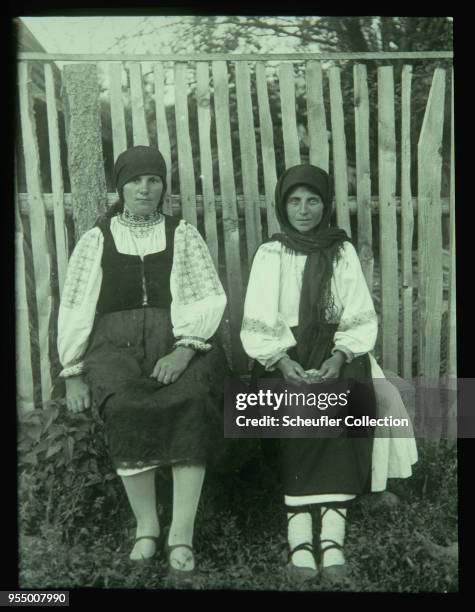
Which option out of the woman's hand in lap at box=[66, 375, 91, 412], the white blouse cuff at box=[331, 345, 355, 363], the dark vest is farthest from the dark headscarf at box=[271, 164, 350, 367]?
the woman's hand in lap at box=[66, 375, 91, 412]

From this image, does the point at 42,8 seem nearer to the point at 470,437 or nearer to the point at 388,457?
the point at 388,457

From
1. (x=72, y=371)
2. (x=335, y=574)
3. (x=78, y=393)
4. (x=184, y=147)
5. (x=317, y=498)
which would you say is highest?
(x=184, y=147)

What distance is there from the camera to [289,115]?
367 cm

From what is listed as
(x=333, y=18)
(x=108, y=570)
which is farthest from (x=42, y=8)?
(x=108, y=570)

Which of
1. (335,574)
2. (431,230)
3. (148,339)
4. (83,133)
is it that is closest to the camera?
(335,574)

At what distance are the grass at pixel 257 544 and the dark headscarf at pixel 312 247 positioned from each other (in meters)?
0.73

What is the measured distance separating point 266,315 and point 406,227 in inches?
35.8

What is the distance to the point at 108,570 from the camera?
336cm

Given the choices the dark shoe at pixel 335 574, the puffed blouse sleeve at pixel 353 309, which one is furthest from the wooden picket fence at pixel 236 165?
the dark shoe at pixel 335 574

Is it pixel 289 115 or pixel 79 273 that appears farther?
pixel 289 115

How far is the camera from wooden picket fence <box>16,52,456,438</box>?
11.8 ft

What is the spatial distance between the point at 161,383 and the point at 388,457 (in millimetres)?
1130

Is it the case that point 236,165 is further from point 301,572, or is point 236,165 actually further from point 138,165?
point 301,572

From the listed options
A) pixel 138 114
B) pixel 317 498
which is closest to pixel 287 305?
pixel 317 498
